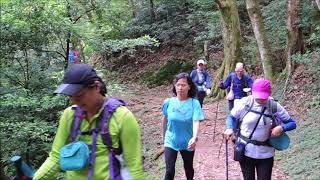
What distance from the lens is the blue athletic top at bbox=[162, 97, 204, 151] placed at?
5.95 metres

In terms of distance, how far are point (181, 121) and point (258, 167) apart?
1269 millimetres

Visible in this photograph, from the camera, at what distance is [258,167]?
5.15 meters

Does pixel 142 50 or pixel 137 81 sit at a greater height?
pixel 142 50

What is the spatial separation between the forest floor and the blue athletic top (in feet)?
9.08

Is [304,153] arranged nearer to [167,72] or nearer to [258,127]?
[258,127]

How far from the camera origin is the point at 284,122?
16.5ft

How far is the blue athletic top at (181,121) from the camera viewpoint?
5.95m

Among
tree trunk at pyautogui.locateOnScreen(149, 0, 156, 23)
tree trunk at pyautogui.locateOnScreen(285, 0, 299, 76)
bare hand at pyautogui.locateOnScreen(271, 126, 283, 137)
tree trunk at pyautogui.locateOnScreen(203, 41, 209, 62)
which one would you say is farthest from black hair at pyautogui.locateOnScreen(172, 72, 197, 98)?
tree trunk at pyautogui.locateOnScreen(149, 0, 156, 23)

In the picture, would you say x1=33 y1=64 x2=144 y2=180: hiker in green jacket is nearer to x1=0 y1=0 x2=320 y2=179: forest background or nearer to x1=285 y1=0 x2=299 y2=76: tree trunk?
x1=0 y1=0 x2=320 y2=179: forest background

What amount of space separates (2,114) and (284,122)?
5.60m

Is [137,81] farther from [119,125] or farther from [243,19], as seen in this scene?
[119,125]

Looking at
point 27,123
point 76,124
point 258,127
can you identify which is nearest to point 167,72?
point 27,123

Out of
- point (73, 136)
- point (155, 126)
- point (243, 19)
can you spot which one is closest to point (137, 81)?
point (243, 19)

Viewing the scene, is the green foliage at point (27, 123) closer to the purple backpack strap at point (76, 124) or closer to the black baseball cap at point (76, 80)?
A: the purple backpack strap at point (76, 124)
